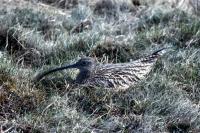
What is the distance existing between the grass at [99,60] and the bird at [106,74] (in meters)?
0.10

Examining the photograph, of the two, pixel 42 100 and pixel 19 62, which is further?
pixel 19 62

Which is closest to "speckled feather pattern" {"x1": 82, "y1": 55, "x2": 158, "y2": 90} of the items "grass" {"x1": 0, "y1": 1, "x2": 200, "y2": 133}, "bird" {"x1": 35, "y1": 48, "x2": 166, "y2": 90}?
"bird" {"x1": 35, "y1": 48, "x2": 166, "y2": 90}

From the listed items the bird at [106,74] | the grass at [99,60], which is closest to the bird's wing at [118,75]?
the bird at [106,74]

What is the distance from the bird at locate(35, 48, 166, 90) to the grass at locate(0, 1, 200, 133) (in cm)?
10

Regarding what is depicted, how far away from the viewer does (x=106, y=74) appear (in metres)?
6.33

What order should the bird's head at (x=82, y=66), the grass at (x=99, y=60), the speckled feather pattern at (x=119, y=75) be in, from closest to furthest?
the grass at (x=99, y=60)
the speckled feather pattern at (x=119, y=75)
the bird's head at (x=82, y=66)

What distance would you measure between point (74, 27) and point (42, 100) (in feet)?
9.00

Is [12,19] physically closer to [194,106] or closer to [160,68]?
[160,68]

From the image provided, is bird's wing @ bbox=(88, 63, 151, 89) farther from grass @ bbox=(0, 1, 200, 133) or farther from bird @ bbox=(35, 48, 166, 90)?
grass @ bbox=(0, 1, 200, 133)

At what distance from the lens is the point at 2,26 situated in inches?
300

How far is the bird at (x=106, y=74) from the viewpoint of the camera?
246 inches

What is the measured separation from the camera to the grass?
5.56 metres

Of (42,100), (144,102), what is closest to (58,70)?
(42,100)

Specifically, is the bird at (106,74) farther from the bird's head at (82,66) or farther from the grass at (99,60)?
the grass at (99,60)
